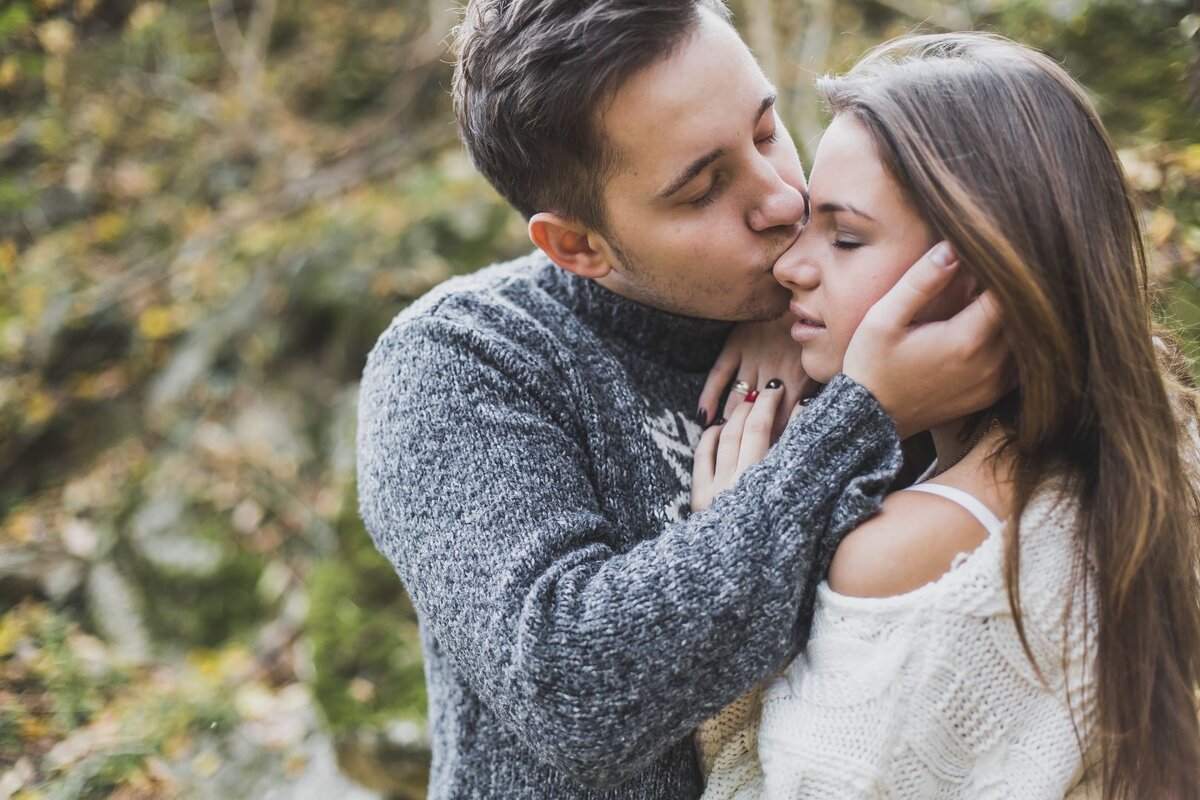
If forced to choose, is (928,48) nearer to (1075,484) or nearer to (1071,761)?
(1075,484)

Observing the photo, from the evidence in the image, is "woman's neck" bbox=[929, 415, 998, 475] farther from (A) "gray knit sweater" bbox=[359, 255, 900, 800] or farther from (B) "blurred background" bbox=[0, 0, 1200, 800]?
(B) "blurred background" bbox=[0, 0, 1200, 800]

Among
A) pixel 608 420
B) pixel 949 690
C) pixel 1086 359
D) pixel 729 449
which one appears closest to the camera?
pixel 949 690

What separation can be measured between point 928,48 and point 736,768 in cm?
138

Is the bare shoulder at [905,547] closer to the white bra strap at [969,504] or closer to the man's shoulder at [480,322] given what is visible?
the white bra strap at [969,504]

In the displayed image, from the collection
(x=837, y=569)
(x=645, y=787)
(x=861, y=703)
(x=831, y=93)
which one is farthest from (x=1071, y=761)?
(x=831, y=93)

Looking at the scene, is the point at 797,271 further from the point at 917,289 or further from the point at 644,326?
the point at 644,326

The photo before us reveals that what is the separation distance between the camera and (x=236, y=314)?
5.34 metres

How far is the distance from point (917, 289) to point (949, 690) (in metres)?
0.63

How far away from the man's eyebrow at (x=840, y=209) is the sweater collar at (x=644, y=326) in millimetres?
412

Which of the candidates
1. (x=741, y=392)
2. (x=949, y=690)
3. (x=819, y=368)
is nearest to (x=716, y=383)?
(x=741, y=392)

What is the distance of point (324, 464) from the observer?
4.71 metres

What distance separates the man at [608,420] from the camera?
140cm

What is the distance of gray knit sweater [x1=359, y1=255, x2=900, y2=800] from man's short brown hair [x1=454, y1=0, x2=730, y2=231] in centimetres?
25

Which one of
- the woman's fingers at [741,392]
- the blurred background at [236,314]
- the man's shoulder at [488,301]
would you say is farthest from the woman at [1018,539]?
the blurred background at [236,314]
